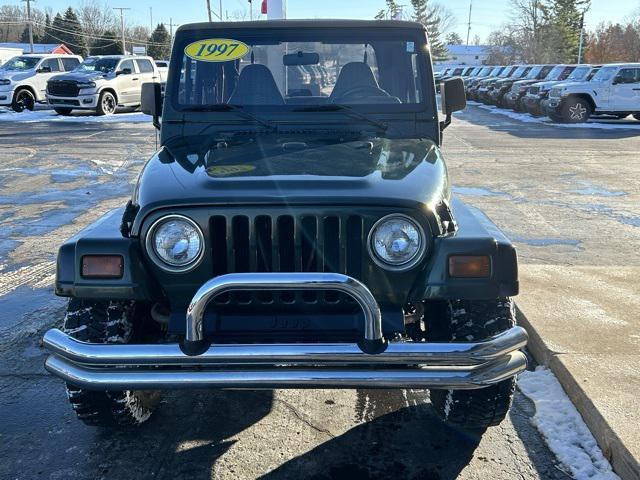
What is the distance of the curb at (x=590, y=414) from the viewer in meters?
2.77

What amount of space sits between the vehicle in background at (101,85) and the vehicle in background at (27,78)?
1.37 meters

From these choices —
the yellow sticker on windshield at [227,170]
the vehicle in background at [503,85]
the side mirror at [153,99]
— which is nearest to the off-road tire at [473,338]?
the yellow sticker on windshield at [227,170]

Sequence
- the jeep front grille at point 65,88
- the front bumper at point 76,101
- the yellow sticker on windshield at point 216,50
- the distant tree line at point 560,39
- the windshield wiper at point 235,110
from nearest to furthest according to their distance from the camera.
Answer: the windshield wiper at point 235,110 → the yellow sticker on windshield at point 216,50 → the jeep front grille at point 65,88 → the front bumper at point 76,101 → the distant tree line at point 560,39

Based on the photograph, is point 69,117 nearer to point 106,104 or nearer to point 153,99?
point 106,104

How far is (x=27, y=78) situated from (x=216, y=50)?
19875 millimetres

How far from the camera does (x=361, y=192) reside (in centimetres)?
262

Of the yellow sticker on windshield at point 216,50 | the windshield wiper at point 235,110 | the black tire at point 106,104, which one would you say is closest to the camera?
the windshield wiper at point 235,110

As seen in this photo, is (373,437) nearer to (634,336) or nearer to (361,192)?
(361,192)

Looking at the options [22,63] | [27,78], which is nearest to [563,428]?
[27,78]

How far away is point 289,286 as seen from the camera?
231cm

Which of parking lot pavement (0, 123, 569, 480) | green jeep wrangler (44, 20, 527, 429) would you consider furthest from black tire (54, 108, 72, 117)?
green jeep wrangler (44, 20, 527, 429)

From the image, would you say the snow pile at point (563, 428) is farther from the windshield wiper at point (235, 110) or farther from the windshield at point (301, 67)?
the windshield wiper at point (235, 110)

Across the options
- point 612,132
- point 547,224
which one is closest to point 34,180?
point 547,224

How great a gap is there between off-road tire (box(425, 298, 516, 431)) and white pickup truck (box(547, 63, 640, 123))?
17.8 m
